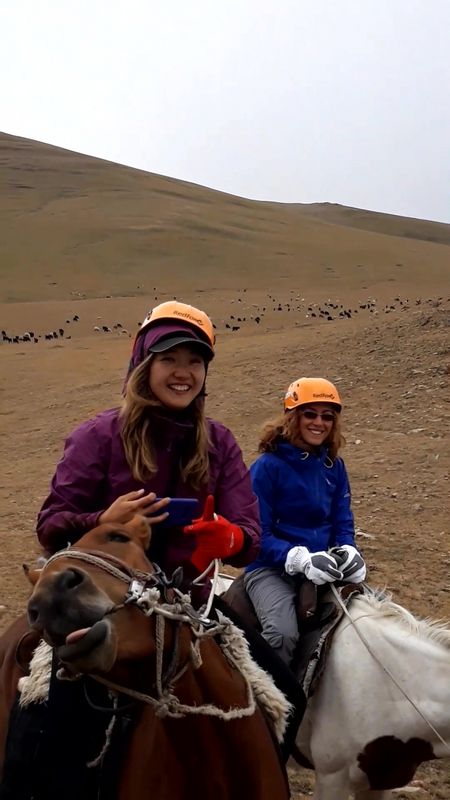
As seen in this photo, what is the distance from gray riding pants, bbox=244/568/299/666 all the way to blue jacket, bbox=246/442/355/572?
3.1 inches

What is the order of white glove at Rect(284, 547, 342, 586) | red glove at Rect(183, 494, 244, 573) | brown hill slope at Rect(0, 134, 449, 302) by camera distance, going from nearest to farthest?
red glove at Rect(183, 494, 244, 573), white glove at Rect(284, 547, 342, 586), brown hill slope at Rect(0, 134, 449, 302)

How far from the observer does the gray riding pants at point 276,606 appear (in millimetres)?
3703

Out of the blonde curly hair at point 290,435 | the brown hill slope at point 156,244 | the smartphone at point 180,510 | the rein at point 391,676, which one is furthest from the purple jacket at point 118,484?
the brown hill slope at point 156,244

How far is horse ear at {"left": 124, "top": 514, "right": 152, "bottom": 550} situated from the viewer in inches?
82.4

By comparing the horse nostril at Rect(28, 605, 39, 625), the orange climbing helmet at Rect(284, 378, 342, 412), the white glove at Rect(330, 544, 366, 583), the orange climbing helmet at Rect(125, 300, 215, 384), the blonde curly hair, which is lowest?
the white glove at Rect(330, 544, 366, 583)

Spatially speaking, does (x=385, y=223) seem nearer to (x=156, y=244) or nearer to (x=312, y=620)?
(x=156, y=244)

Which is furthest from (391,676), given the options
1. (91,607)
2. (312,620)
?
(91,607)

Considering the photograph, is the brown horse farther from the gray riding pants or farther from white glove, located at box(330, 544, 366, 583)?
white glove, located at box(330, 544, 366, 583)

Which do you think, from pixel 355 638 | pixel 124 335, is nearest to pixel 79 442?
pixel 355 638

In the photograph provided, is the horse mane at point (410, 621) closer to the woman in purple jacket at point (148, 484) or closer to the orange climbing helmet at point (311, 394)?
the orange climbing helmet at point (311, 394)

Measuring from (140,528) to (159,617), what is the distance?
312 mm

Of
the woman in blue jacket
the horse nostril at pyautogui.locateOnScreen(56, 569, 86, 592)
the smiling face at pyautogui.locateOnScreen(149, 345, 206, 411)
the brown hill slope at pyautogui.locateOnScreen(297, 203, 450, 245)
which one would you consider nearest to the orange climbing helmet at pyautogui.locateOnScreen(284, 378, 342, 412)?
the woman in blue jacket

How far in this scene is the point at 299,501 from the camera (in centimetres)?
413

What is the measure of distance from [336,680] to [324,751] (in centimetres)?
34
